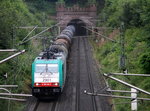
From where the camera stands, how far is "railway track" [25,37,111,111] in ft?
63.4

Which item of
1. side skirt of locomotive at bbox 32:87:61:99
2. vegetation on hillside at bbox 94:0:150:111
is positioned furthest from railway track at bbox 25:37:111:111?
vegetation on hillside at bbox 94:0:150:111

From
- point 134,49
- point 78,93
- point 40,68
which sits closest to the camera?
point 40,68

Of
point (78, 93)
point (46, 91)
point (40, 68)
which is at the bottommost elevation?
point (78, 93)

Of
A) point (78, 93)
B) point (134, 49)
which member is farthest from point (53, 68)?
point (134, 49)

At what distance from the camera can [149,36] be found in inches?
960

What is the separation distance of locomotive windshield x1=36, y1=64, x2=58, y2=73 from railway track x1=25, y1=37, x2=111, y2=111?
2283 mm

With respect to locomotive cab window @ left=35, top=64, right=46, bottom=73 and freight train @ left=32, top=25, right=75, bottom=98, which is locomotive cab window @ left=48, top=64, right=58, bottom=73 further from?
locomotive cab window @ left=35, top=64, right=46, bottom=73

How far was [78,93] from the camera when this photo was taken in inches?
894

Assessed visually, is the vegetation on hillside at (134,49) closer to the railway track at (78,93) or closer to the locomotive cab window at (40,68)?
the railway track at (78,93)

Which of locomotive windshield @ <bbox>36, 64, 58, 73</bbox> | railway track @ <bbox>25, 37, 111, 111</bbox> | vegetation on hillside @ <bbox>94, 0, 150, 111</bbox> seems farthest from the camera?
vegetation on hillside @ <bbox>94, 0, 150, 111</bbox>

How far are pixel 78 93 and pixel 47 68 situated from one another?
13.6ft

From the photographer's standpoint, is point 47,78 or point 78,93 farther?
point 78,93

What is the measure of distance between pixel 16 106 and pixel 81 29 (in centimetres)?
4791

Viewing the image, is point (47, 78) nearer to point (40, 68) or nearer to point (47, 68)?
point (47, 68)
